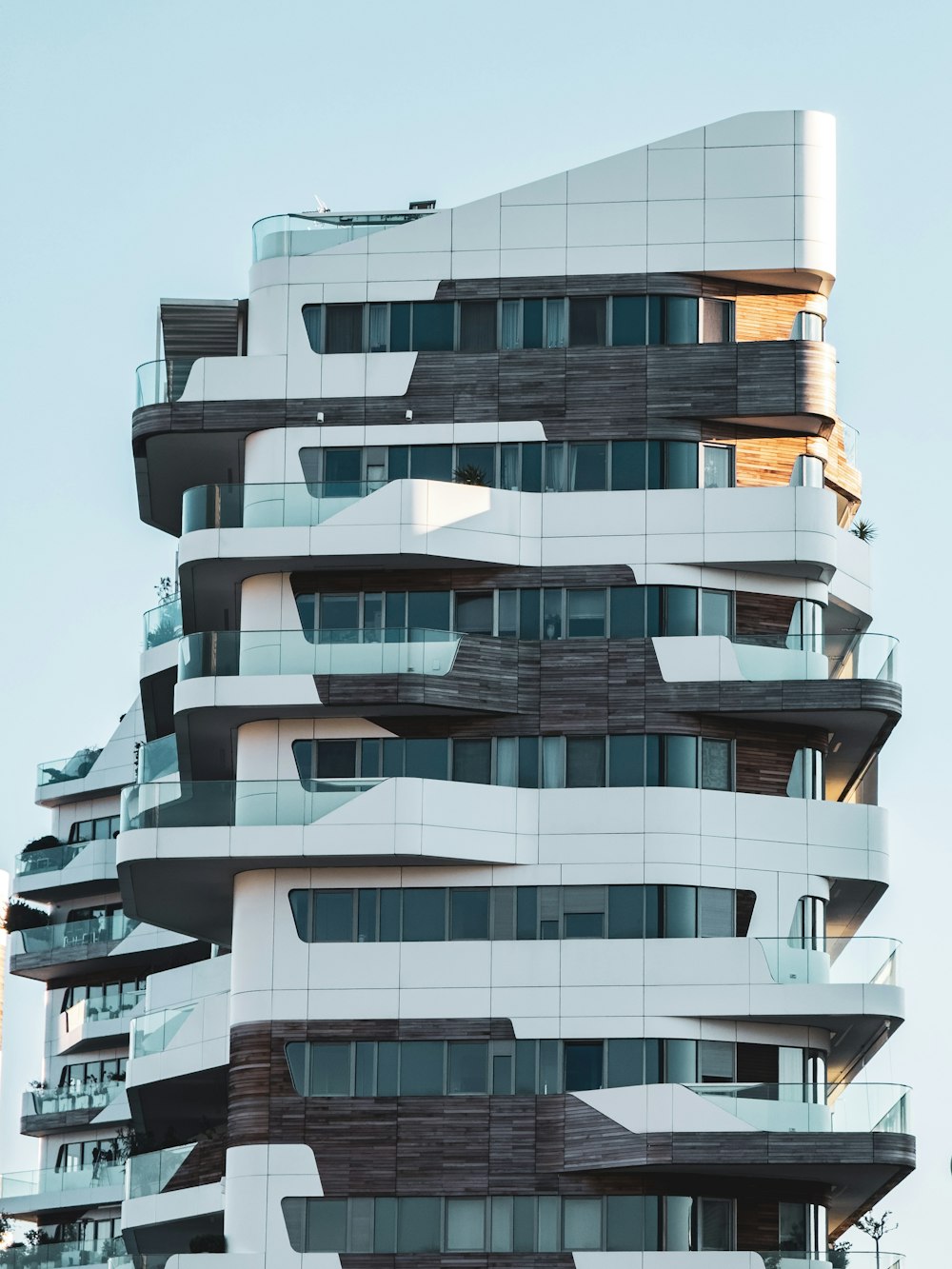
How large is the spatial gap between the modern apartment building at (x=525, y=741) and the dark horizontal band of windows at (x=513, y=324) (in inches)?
3.2

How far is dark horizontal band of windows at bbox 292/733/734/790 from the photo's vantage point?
198 feet

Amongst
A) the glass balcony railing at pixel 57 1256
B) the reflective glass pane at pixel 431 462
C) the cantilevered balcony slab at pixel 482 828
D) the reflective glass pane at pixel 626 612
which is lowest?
the glass balcony railing at pixel 57 1256

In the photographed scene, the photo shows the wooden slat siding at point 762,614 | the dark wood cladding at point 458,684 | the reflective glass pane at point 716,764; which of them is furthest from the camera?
the wooden slat siding at point 762,614

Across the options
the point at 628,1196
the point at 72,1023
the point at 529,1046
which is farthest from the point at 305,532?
the point at 72,1023

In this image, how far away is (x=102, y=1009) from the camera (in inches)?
3873

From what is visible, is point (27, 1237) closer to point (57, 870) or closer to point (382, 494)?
point (57, 870)

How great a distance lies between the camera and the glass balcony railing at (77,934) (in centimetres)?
→ 9794

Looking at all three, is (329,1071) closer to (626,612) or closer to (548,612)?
(548,612)

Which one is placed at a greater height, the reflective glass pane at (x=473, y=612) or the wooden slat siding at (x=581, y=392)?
the wooden slat siding at (x=581, y=392)

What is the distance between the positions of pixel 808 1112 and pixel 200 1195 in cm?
1444

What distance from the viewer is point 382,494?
2414 inches

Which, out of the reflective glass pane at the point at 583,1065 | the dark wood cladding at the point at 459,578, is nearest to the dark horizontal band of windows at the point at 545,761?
the dark wood cladding at the point at 459,578

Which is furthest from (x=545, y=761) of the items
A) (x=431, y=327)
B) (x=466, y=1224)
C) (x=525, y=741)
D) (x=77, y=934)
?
(x=77, y=934)

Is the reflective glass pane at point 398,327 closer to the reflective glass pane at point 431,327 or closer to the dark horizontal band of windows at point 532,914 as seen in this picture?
the reflective glass pane at point 431,327
